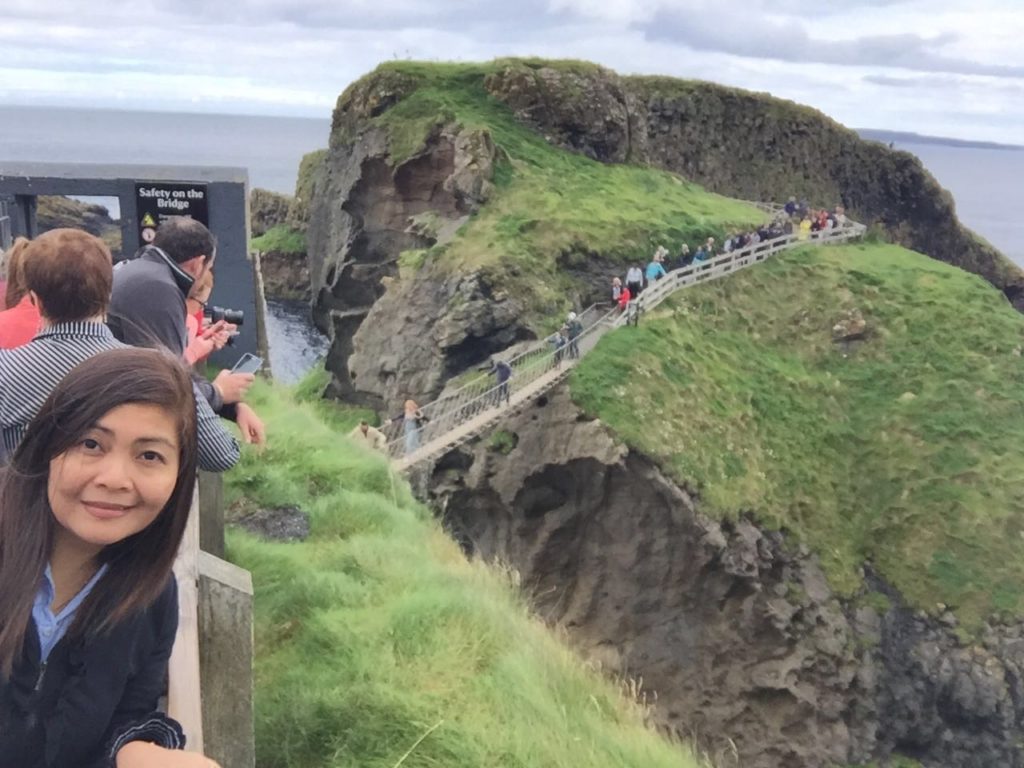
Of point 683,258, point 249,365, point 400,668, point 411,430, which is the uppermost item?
point 249,365

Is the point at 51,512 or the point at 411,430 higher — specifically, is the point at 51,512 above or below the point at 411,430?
above

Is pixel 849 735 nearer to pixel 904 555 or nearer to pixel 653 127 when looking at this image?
pixel 904 555

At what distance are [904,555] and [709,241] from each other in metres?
13.0

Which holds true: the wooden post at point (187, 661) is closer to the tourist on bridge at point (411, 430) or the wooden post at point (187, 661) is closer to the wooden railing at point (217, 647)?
the wooden railing at point (217, 647)

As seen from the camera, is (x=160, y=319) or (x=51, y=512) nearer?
(x=51, y=512)

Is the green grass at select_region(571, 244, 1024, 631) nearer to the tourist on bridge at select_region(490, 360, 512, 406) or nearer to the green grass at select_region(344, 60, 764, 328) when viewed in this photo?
the tourist on bridge at select_region(490, 360, 512, 406)

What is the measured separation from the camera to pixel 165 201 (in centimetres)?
1342

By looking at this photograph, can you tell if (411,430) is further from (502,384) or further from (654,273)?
(654,273)

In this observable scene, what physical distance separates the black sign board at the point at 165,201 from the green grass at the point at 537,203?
14.6 meters

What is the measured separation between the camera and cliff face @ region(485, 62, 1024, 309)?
124 feet

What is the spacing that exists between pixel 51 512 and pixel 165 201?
38.9 ft

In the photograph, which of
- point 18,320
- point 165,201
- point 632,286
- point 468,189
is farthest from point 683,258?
point 18,320

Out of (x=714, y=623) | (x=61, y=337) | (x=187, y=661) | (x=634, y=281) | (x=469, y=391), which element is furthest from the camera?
(x=634, y=281)

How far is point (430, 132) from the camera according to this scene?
33906mm
